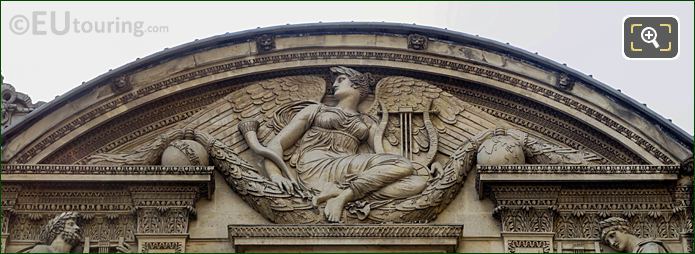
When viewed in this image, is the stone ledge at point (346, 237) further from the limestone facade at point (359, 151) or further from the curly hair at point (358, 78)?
the curly hair at point (358, 78)

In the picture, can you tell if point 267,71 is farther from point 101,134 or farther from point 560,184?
point 560,184

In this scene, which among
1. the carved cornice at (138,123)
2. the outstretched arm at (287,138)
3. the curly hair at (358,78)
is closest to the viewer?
the outstretched arm at (287,138)

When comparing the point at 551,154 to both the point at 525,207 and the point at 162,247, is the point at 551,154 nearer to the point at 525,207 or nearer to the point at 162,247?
the point at 525,207

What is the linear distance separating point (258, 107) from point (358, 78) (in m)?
1.26

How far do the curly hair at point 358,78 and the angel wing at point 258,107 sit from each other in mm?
269

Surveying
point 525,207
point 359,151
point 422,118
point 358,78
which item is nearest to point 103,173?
point 359,151

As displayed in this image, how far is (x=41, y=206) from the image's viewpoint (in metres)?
18.4

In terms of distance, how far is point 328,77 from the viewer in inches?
774

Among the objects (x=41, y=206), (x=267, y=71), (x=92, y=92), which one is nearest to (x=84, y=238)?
(x=41, y=206)

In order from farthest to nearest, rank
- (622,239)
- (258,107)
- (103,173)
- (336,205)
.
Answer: (258,107) < (103,173) < (336,205) < (622,239)

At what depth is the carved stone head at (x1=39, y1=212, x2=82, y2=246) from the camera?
18.0 meters

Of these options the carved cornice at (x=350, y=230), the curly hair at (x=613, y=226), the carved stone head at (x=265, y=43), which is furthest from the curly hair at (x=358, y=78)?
the curly hair at (x=613, y=226)

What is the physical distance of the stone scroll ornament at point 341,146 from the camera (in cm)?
1838

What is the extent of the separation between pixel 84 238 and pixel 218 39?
298cm
